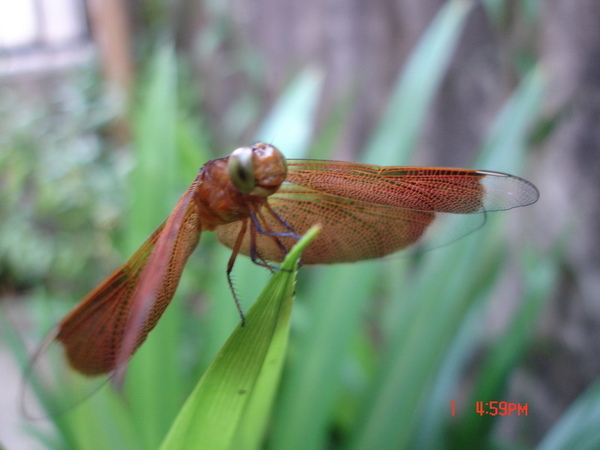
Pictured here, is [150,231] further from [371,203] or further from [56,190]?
[56,190]

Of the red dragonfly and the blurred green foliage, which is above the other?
the red dragonfly

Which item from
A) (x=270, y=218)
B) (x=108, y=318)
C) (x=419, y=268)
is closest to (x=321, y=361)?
(x=270, y=218)

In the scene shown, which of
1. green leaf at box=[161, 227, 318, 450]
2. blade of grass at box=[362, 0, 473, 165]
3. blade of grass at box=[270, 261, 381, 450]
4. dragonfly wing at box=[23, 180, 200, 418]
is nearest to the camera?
green leaf at box=[161, 227, 318, 450]

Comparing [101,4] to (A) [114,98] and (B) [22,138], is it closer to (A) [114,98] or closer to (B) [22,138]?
(A) [114,98]

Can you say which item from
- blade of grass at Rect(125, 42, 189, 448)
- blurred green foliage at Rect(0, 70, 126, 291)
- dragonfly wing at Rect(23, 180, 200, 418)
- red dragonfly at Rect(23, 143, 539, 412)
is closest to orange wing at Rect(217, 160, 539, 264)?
red dragonfly at Rect(23, 143, 539, 412)

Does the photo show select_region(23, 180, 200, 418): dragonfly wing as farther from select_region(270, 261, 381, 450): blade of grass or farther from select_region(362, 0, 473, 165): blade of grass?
select_region(362, 0, 473, 165): blade of grass

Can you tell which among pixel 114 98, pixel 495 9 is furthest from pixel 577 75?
pixel 114 98
